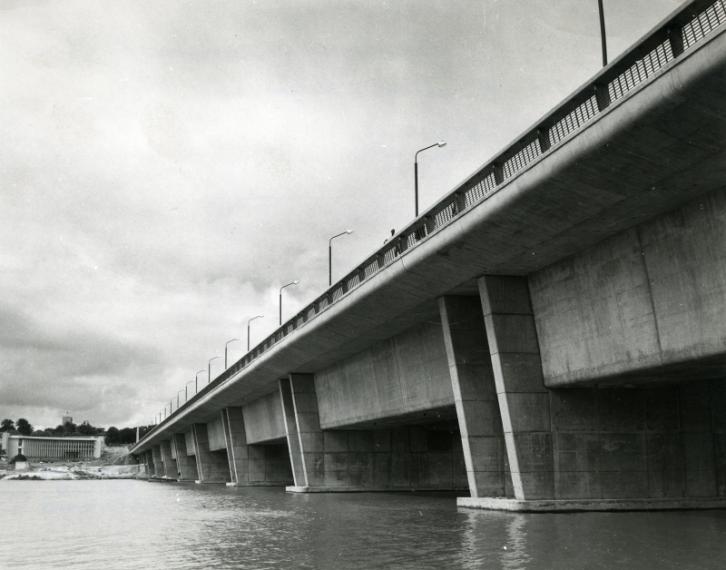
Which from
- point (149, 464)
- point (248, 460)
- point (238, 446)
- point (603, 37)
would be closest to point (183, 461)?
point (248, 460)

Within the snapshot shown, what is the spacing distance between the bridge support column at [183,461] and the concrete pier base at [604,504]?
89.6 meters

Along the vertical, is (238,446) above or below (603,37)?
below

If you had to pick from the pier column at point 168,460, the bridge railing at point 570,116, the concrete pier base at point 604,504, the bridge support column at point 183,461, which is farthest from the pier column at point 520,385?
the pier column at point 168,460

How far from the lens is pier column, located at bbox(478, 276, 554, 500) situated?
22562 mm

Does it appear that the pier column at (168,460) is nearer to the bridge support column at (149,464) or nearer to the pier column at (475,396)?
the bridge support column at (149,464)

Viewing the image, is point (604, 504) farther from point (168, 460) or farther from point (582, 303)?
point (168, 460)

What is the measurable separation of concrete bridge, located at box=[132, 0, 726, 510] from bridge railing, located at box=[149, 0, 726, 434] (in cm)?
4

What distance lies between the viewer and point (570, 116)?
1750 cm

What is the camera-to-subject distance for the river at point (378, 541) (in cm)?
1225

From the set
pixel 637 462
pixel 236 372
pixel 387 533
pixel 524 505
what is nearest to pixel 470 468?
pixel 524 505

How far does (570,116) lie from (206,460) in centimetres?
7528

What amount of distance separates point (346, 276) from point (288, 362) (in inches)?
501

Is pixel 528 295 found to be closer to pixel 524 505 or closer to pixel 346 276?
pixel 524 505

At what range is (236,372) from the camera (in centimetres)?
5275
